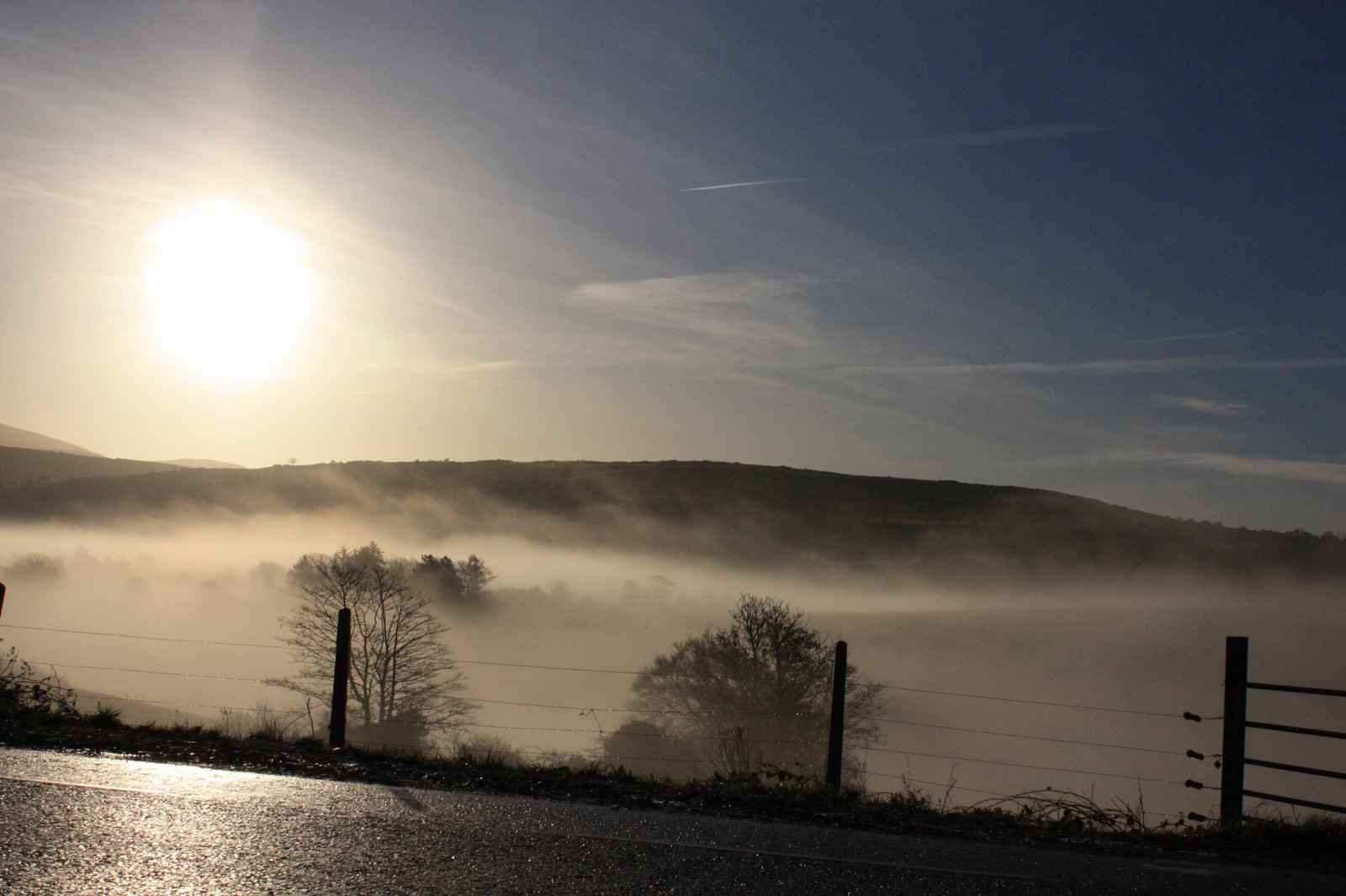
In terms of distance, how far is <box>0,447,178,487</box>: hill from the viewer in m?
90.7

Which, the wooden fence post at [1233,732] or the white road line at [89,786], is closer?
the white road line at [89,786]

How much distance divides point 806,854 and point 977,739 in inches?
2207

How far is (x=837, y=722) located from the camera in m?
9.02

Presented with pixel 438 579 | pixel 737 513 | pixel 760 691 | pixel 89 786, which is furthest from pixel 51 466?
pixel 89 786

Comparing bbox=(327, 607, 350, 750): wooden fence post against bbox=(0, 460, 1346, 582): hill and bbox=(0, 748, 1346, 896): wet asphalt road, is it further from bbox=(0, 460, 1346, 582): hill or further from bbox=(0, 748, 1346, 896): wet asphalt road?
bbox=(0, 460, 1346, 582): hill

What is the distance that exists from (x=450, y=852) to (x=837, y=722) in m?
5.09

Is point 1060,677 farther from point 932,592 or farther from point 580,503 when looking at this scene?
point 580,503

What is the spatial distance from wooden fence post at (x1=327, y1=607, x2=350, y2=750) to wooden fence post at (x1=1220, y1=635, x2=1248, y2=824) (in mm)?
8398

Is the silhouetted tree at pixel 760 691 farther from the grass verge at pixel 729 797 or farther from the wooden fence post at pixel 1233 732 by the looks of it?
the grass verge at pixel 729 797

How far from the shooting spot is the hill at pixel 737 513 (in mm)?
70438

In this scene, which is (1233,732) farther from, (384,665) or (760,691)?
(384,665)

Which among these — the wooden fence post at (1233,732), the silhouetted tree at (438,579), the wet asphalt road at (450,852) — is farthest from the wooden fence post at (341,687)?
the silhouetted tree at (438,579)

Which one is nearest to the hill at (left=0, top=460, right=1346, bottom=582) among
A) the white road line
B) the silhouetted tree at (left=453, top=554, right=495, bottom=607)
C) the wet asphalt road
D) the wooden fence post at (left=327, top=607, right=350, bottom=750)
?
the silhouetted tree at (left=453, top=554, right=495, bottom=607)

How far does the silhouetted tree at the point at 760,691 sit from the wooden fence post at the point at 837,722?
23.2m
